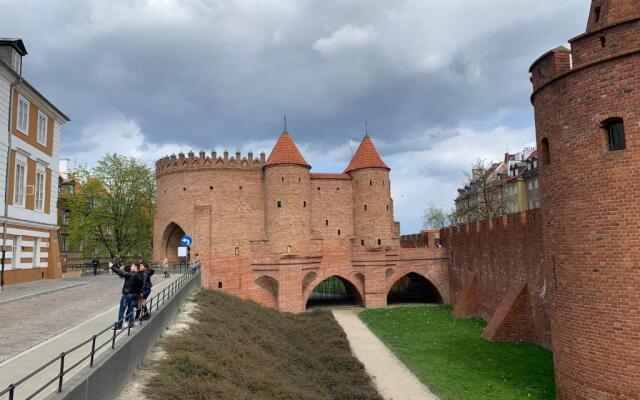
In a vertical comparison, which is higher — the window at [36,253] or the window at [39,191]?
the window at [39,191]

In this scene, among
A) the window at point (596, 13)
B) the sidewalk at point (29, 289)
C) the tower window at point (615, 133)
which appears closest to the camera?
the tower window at point (615, 133)

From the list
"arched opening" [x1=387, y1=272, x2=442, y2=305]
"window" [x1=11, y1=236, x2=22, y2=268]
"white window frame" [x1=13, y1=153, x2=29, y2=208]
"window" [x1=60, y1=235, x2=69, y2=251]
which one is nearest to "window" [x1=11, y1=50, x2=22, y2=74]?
"white window frame" [x1=13, y1=153, x2=29, y2=208]

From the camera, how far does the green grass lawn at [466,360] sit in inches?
519

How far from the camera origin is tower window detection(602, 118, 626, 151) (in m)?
9.63

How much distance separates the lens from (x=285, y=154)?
3052cm

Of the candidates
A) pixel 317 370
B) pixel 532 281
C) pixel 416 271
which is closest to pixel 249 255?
pixel 416 271

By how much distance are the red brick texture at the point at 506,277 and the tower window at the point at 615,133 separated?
841 cm

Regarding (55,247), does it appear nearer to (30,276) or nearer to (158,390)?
(30,276)

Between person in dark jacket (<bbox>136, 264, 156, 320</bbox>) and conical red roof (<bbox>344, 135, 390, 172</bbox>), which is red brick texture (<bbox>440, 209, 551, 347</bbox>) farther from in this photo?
person in dark jacket (<bbox>136, 264, 156, 320</bbox>)

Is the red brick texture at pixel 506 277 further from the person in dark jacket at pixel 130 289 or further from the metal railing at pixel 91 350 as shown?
the person in dark jacket at pixel 130 289

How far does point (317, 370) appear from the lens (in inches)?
621

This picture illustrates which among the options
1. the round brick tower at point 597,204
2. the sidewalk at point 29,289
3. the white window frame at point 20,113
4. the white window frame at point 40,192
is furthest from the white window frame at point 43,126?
the round brick tower at point 597,204

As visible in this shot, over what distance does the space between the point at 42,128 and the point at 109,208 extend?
15.4 m

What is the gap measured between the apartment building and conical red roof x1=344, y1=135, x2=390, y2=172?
59.0 ft
